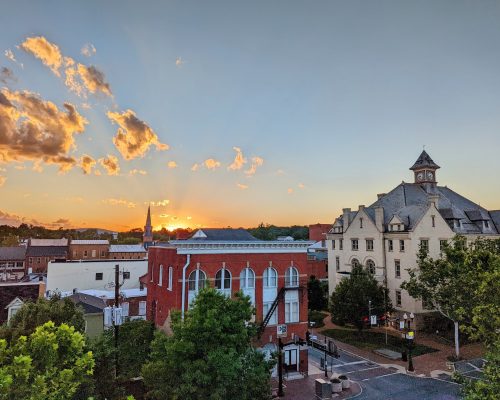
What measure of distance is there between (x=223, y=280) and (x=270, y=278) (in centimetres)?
375

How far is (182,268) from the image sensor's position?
80.0ft

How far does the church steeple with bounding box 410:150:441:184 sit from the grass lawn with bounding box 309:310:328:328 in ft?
78.0

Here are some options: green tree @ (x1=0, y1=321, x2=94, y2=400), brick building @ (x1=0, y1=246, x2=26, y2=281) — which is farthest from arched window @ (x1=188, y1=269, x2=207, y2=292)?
brick building @ (x1=0, y1=246, x2=26, y2=281)

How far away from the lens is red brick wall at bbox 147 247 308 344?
81.0 feet

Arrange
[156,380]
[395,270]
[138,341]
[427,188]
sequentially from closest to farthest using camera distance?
[156,380], [138,341], [395,270], [427,188]

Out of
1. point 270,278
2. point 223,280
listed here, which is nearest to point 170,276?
point 223,280

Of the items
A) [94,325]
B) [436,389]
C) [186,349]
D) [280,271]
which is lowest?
[436,389]

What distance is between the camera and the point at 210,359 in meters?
14.7

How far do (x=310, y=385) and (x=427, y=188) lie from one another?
117ft

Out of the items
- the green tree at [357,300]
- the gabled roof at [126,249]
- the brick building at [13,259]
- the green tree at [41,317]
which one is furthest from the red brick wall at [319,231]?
the brick building at [13,259]

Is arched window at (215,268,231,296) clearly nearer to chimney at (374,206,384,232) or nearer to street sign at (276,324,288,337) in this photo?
street sign at (276,324,288,337)

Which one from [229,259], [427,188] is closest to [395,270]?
[427,188]

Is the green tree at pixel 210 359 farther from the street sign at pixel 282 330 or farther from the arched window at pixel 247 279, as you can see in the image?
the street sign at pixel 282 330

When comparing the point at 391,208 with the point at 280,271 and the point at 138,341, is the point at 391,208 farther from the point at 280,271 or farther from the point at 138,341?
the point at 138,341
